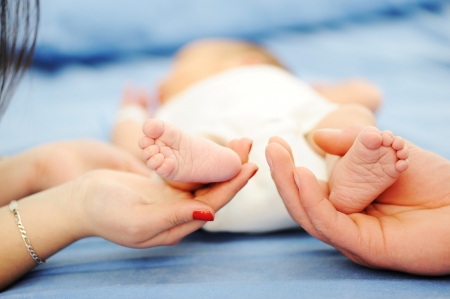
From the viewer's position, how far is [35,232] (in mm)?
785

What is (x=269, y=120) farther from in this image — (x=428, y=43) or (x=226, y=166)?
(x=428, y=43)

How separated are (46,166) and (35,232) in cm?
30

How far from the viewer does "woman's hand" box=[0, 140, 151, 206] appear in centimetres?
103

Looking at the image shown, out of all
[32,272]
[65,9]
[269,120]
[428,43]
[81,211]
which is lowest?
[32,272]

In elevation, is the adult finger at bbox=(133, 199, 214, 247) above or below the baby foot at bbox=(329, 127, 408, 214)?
below

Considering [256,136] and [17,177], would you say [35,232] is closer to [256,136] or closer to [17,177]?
[17,177]

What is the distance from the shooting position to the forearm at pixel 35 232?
0.77 metres

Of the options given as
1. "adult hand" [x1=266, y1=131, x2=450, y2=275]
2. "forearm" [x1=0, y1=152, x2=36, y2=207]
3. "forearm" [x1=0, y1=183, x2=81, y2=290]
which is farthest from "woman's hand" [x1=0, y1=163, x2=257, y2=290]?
"forearm" [x1=0, y1=152, x2=36, y2=207]

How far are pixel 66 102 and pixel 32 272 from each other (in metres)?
1.16

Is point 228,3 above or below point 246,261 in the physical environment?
above

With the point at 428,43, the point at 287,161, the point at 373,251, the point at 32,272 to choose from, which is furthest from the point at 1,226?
the point at 428,43

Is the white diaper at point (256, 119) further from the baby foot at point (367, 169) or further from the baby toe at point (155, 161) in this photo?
the baby toe at point (155, 161)

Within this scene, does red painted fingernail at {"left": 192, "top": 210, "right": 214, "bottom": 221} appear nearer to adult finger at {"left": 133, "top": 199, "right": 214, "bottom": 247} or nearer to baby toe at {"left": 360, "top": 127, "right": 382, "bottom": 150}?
adult finger at {"left": 133, "top": 199, "right": 214, "bottom": 247}

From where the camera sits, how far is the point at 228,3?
2396mm
